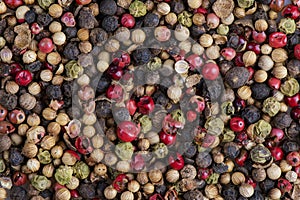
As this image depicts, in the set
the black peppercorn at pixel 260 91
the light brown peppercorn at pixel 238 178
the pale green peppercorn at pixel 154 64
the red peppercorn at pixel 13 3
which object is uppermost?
the red peppercorn at pixel 13 3

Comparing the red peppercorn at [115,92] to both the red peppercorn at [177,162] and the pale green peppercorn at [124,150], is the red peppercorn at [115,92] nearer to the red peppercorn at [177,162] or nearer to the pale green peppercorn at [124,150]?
the pale green peppercorn at [124,150]

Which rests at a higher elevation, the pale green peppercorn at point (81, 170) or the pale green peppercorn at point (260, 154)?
the pale green peppercorn at point (260, 154)

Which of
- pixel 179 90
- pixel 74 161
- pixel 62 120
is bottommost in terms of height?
pixel 74 161

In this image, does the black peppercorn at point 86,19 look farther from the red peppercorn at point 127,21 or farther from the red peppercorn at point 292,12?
the red peppercorn at point 292,12

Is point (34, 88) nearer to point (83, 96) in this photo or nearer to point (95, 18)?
point (83, 96)

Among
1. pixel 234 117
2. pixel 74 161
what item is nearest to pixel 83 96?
pixel 74 161

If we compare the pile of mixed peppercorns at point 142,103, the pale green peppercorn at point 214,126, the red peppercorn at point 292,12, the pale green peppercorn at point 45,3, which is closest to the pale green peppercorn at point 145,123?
the pile of mixed peppercorns at point 142,103

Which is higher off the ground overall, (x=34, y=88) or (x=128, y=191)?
(x=34, y=88)
